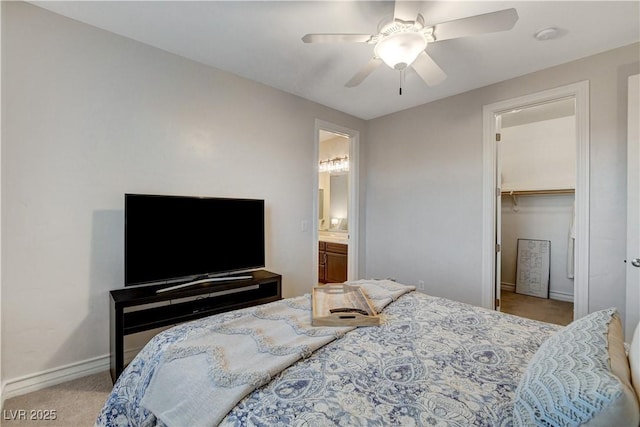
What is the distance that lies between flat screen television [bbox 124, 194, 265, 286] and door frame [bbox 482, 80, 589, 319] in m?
2.38

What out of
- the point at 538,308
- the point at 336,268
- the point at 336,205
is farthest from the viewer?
the point at 336,205

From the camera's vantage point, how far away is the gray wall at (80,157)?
6.29ft

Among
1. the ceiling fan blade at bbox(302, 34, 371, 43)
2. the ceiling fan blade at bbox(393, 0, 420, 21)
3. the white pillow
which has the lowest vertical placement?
the white pillow

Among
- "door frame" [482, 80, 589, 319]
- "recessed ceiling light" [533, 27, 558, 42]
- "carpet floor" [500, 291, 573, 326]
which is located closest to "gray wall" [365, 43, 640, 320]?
"door frame" [482, 80, 589, 319]

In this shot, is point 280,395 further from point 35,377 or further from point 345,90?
point 345,90

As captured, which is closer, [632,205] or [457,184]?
[632,205]

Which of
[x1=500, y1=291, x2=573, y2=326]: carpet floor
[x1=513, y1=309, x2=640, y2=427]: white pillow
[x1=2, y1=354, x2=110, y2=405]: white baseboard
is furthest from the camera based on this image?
[x1=500, y1=291, x2=573, y2=326]: carpet floor

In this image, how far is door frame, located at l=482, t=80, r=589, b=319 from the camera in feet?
8.27

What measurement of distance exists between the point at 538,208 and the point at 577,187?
2.15 m

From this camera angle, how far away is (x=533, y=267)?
14.4ft

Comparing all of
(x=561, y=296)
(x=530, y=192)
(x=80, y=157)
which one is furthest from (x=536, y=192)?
(x=80, y=157)

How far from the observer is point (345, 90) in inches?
130

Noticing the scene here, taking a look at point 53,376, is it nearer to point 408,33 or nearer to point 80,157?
point 80,157

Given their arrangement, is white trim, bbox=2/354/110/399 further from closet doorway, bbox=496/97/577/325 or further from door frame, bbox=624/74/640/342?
closet doorway, bbox=496/97/577/325
